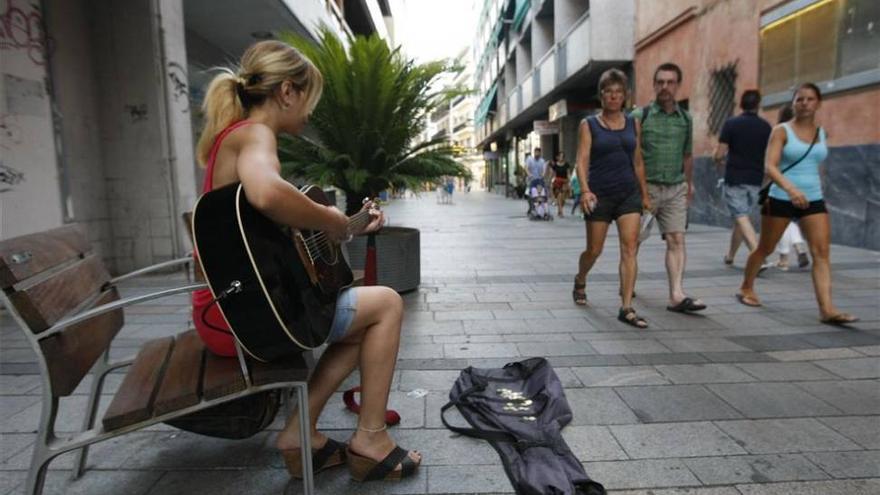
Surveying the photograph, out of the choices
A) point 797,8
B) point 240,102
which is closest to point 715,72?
point 797,8

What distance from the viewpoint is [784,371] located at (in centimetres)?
330

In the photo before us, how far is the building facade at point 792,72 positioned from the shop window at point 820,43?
14 millimetres

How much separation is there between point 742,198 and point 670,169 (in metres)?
2.30

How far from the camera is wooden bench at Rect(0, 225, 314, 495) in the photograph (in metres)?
1.61

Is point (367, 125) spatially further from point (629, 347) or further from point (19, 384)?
point (19, 384)

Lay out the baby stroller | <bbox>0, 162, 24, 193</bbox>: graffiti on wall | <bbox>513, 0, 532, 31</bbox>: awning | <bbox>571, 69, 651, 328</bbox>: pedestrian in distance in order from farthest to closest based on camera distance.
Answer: <bbox>513, 0, 532, 31</bbox>: awning, the baby stroller, <bbox>0, 162, 24, 193</bbox>: graffiti on wall, <bbox>571, 69, 651, 328</bbox>: pedestrian in distance

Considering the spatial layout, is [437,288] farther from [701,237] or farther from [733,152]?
[701,237]

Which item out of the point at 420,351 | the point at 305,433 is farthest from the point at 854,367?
the point at 305,433

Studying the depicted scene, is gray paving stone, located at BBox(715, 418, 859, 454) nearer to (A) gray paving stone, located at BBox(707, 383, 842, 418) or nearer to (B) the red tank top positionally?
(A) gray paving stone, located at BBox(707, 383, 842, 418)

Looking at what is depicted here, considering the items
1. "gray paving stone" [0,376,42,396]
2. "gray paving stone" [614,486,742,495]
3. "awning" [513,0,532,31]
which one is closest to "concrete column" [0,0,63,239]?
"gray paving stone" [0,376,42,396]

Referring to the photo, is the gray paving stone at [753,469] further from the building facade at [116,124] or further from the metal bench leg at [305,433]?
the building facade at [116,124]

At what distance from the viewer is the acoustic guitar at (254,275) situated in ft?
5.60

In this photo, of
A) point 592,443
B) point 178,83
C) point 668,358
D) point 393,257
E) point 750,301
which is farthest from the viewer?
point 178,83

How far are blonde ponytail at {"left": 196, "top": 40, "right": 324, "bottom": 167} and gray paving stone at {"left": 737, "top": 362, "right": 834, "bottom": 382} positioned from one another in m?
2.92
